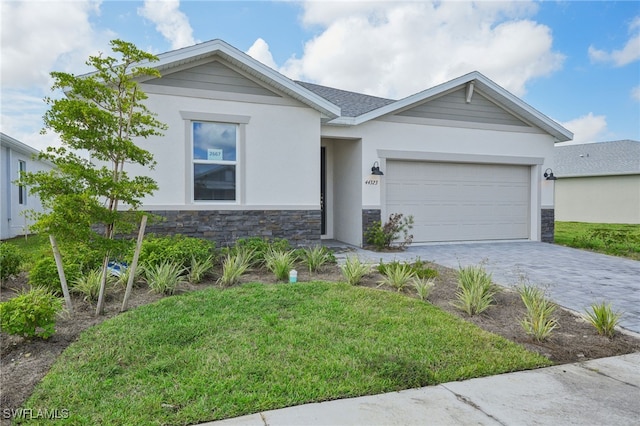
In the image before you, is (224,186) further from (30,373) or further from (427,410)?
(427,410)

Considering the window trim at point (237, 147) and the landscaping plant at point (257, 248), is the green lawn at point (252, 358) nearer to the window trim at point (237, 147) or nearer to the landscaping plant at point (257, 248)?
the landscaping plant at point (257, 248)

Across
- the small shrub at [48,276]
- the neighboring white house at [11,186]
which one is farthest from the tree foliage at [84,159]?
the neighboring white house at [11,186]

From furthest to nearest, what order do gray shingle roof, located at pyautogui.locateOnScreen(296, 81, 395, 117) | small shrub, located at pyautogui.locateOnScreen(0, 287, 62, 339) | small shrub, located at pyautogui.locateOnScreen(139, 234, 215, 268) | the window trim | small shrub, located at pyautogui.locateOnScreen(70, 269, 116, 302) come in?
gray shingle roof, located at pyautogui.locateOnScreen(296, 81, 395, 117), the window trim, small shrub, located at pyautogui.locateOnScreen(139, 234, 215, 268), small shrub, located at pyautogui.locateOnScreen(70, 269, 116, 302), small shrub, located at pyautogui.locateOnScreen(0, 287, 62, 339)

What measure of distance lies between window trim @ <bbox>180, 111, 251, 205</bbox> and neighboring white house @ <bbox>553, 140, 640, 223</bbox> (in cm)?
2063

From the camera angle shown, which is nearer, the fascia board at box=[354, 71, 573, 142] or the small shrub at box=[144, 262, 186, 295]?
the small shrub at box=[144, 262, 186, 295]

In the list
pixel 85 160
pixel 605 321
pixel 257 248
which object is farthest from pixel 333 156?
pixel 605 321

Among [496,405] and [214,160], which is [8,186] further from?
[496,405]

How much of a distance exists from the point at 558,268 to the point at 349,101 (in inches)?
283

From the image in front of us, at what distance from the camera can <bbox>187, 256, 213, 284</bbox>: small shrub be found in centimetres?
604

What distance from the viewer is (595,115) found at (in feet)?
64.7

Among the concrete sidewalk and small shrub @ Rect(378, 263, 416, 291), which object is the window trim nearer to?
small shrub @ Rect(378, 263, 416, 291)

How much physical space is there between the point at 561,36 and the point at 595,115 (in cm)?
1046

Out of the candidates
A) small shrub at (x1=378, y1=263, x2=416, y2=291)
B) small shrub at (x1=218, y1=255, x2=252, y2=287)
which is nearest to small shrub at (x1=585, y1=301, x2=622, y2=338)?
small shrub at (x1=378, y1=263, x2=416, y2=291)

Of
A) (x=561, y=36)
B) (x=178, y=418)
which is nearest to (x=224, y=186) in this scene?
(x=178, y=418)
